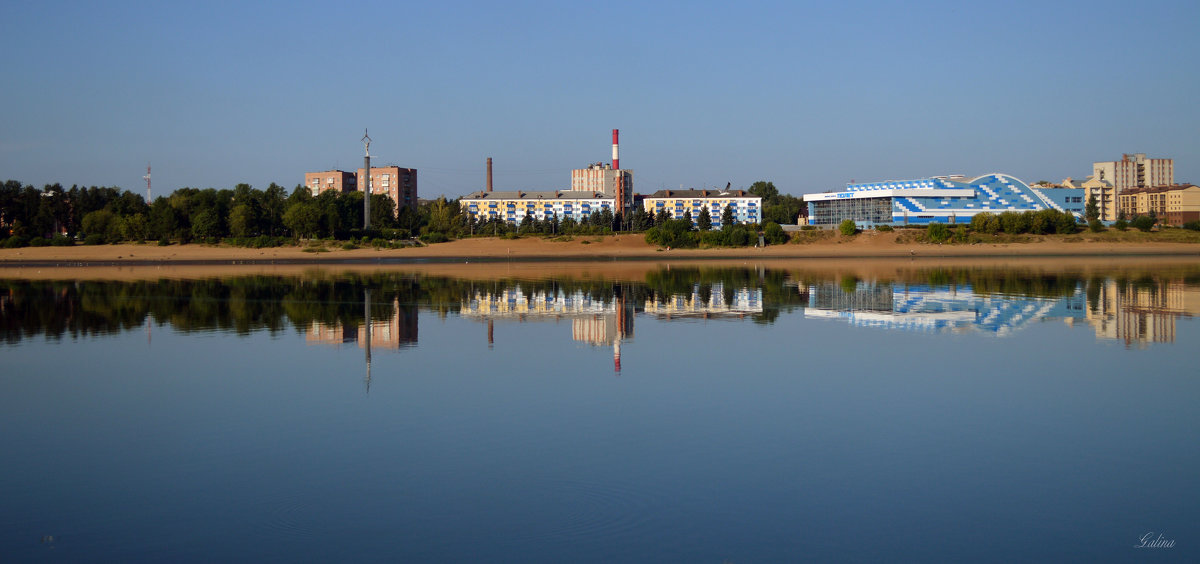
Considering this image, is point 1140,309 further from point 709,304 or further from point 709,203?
point 709,203

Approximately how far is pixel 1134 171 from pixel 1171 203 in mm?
45969

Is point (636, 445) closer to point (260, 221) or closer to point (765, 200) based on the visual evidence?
point (260, 221)

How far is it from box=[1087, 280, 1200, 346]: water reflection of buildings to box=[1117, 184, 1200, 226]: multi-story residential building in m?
113

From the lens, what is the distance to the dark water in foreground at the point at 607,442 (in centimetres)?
740

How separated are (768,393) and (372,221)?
90.6m

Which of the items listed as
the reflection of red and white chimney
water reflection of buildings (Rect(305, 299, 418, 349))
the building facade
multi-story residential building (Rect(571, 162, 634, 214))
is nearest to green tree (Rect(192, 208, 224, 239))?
multi-story residential building (Rect(571, 162, 634, 214))

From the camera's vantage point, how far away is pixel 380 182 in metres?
150

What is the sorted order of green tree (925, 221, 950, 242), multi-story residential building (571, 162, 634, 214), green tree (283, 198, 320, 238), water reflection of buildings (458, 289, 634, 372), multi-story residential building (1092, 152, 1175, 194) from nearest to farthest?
water reflection of buildings (458, 289, 634, 372), green tree (925, 221, 950, 242), green tree (283, 198, 320, 238), multi-story residential building (571, 162, 634, 214), multi-story residential building (1092, 152, 1175, 194)

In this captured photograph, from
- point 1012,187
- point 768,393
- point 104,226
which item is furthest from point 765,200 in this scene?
point 768,393

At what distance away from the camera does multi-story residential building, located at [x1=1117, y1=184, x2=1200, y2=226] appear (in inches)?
5379

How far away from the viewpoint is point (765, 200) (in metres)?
145

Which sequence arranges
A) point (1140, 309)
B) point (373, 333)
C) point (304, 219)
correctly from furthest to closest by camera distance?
point (304, 219) < point (1140, 309) < point (373, 333)

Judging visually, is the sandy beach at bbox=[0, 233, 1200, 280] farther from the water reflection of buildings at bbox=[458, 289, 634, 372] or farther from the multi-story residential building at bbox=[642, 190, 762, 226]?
the multi-story residential building at bbox=[642, 190, 762, 226]

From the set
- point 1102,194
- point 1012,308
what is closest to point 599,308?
point 1012,308
